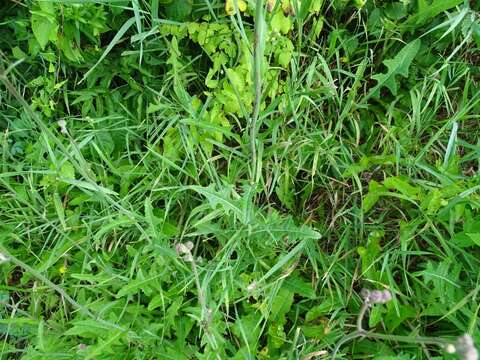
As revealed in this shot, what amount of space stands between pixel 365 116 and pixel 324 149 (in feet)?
0.83

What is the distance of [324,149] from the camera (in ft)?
5.52

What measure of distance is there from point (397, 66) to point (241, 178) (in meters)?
0.67

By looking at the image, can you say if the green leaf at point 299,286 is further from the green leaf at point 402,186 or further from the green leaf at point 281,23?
the green leaf at point 281,23

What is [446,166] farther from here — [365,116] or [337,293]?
[337,293]

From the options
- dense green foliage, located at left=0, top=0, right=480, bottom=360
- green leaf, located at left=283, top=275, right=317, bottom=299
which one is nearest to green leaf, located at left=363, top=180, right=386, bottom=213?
dense green foliage, located at left=0, top=0, right=480, bottom=360

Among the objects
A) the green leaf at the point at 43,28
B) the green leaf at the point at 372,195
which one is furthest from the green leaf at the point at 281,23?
the green leaf at the point at 43,28

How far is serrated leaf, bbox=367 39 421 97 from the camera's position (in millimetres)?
1683


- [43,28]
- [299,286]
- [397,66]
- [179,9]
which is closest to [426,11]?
[397,66]

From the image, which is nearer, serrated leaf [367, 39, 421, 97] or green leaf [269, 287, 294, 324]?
green leaf [269, 287, 294, 324]

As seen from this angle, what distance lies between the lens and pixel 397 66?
168 cm

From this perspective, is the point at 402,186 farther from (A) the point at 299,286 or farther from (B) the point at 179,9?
(B) the point at 179,9

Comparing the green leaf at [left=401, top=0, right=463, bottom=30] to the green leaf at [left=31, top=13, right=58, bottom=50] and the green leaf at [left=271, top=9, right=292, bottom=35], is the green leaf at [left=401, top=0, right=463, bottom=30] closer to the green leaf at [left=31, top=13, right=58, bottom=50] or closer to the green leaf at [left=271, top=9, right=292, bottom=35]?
the green leaf at [left=271, top=9, right=292, bottom=35]

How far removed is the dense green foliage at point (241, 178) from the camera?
4.83 ft

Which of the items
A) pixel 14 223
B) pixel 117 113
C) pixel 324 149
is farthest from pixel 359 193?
pixel 14 223
